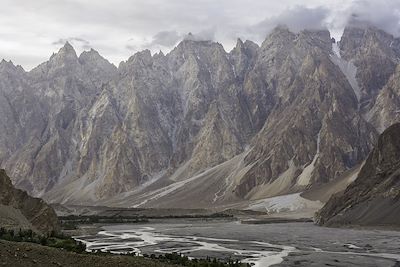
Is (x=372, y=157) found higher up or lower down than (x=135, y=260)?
higher up

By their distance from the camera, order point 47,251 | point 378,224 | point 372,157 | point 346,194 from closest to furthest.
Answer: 1. point 47,251
2. point 378,224
3. point 346,194
4. point 372,157

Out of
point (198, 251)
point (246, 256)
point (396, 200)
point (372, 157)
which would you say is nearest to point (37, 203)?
point (198, 251)

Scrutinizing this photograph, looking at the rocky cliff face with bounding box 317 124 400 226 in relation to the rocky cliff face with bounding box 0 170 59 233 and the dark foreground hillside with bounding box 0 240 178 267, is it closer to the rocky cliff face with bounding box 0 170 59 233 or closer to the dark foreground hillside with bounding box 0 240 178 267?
the rocky cliff face with bounding box 0 170 59 233

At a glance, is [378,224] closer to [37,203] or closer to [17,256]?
[37,203]

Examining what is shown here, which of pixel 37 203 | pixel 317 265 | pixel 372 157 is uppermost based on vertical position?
pixel 372 157

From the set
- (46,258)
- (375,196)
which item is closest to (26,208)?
(46,258)

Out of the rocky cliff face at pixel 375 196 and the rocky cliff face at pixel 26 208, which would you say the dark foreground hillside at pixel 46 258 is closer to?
the rocky cliff face at pixel 26 208

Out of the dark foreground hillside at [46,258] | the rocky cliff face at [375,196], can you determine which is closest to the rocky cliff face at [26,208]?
the dark foreground hillside at [46,258]

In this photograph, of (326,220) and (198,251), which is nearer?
(198,251)
